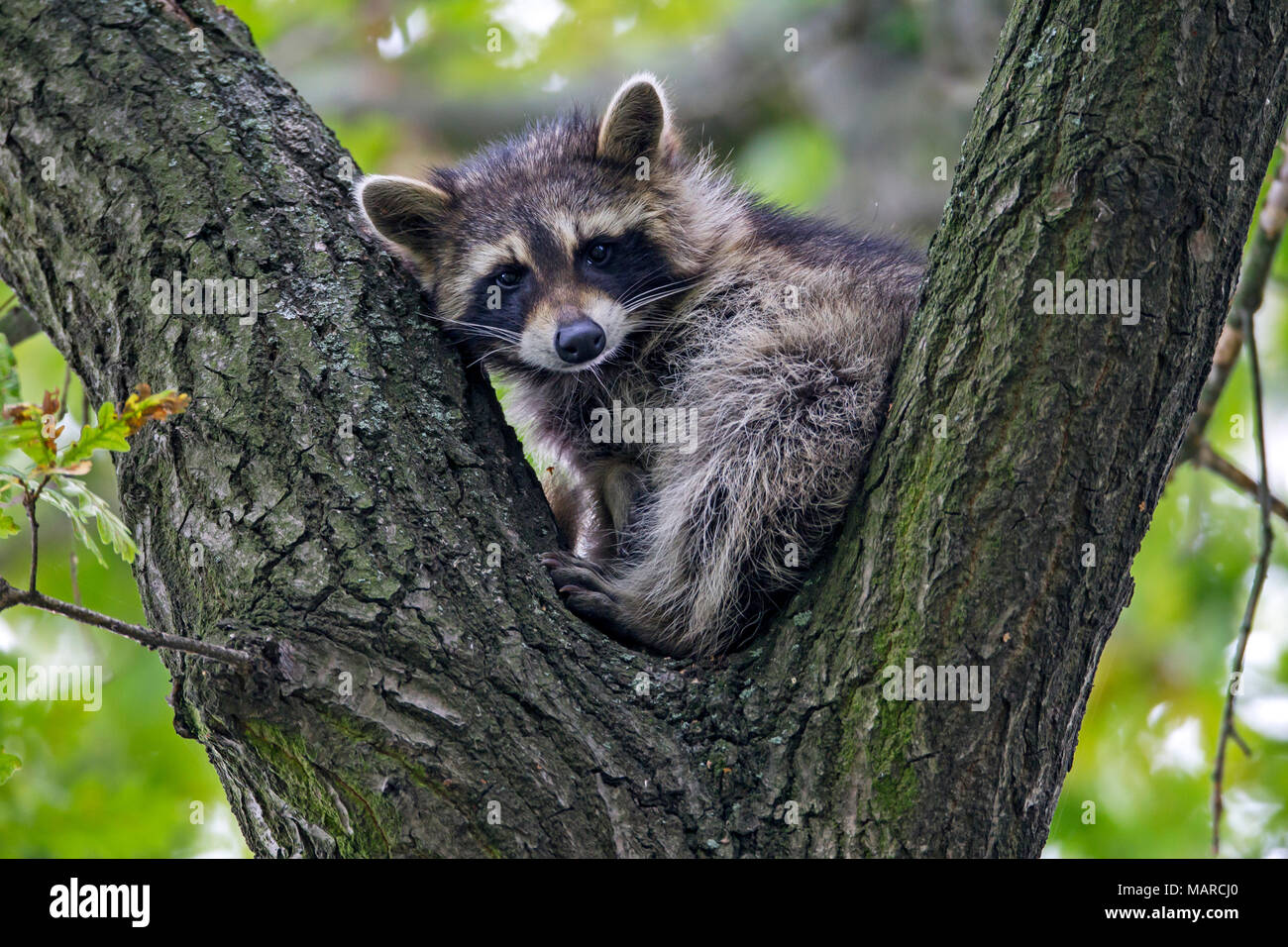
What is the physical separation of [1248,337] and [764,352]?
1.77m

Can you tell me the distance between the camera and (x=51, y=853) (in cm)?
495

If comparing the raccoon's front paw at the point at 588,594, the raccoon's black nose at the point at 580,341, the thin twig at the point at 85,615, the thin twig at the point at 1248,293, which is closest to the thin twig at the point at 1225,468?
the thin twig at the point at 1248,293

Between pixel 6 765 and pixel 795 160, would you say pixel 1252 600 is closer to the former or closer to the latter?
pixel 6 765


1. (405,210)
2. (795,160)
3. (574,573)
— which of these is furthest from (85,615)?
(795,160)

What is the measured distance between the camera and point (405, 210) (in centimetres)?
394

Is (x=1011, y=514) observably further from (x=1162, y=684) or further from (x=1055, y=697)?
(x=1162, y=684)

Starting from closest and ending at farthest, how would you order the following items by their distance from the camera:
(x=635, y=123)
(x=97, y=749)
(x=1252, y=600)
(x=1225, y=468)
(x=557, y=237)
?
(x=1252, y=600), (x=557, y=237), (x=635, y=123), (x=1225, y=468), (x=97, y=749)

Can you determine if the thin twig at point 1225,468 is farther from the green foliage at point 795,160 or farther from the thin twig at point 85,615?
the thin twig at point 85,615

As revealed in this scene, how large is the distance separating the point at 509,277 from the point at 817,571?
5.85 ft

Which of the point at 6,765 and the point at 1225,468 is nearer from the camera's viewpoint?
the point at 6,765

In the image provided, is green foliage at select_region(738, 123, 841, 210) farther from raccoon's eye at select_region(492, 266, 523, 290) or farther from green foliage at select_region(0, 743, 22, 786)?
green foliage at select_region(0, 743, 22, 786)

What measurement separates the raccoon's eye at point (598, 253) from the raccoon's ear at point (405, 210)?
531mm

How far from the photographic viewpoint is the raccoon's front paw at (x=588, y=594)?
3.10m

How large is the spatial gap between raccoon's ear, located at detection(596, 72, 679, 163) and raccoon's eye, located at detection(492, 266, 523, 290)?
21.8 inches
